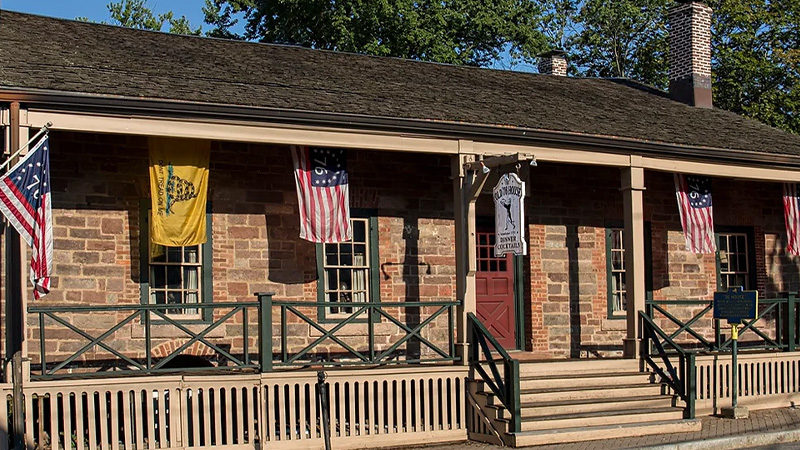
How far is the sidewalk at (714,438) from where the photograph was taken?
12875 millimetres

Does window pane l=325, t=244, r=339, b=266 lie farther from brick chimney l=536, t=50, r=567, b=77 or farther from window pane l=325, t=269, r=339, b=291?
brick chimney l=536, t=50, r=567, b=77

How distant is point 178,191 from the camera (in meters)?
13.4

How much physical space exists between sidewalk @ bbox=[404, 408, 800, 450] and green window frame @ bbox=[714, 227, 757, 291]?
4768mm

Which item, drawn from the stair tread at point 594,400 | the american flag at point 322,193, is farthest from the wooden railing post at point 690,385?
the american flag at point 322,193

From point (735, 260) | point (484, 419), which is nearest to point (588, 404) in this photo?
point (484, 419)

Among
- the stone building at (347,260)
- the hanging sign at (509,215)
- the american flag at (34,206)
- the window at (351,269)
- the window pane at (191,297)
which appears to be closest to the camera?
the american flag at (34,206)

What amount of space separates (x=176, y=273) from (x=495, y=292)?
5.38 m

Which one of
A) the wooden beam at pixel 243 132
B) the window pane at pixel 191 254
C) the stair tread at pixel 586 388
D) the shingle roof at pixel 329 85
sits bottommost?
the stair tread at pixel 586 388

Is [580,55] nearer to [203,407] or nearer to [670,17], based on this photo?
[670,17]

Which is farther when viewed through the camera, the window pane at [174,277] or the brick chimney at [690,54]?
the brick chimney at [690,54]

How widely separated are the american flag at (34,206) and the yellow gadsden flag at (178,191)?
1.77 meters

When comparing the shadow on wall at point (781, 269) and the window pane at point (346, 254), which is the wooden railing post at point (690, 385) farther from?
the shadow on wall at point (781, 269)

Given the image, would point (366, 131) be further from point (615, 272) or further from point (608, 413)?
point (615, 272)

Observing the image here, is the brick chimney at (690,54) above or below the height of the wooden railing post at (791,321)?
above
